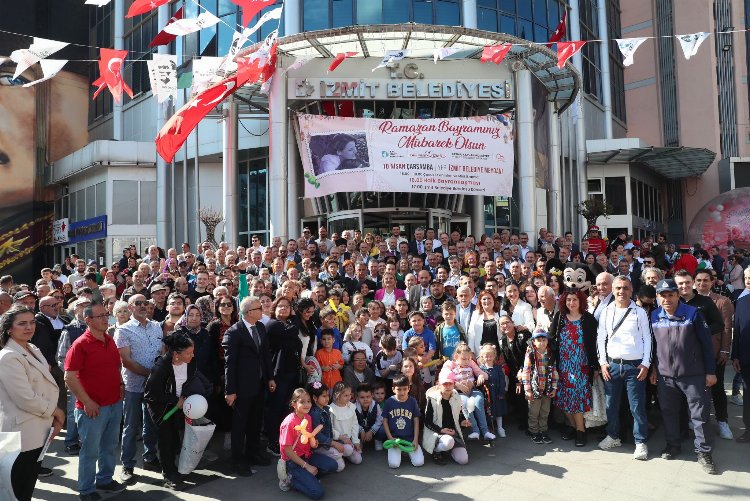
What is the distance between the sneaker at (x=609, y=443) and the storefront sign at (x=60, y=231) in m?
27.7

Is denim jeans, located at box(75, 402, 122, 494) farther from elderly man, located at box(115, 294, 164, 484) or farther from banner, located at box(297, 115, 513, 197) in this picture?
banner, located at box(297, 115, 513, 197)

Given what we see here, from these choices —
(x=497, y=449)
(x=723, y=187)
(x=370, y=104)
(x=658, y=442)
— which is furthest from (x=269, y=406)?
(x=723, y=187)

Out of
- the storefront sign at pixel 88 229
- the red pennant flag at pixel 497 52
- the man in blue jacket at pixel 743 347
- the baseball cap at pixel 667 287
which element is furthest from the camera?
the storefront sign at pixel 88 229

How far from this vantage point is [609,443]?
5828 mm

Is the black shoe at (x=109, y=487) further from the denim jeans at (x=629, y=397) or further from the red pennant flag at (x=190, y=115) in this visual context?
the red pennant flag at (x=190, y=115)

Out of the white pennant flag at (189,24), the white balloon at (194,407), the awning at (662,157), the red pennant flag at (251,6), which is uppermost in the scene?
the red pennant flag at (251,6)

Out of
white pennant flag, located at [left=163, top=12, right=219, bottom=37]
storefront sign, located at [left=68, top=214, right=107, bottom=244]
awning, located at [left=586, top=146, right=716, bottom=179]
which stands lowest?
storefront sign, located at [left=68, top=214, right=107, bottom=244]

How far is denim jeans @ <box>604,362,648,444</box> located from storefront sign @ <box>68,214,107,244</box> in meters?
23.5

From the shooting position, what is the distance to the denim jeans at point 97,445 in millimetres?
4684

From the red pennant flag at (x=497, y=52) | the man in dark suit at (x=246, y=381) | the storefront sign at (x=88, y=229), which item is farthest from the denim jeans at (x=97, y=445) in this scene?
the storefront sign at (x=88, y=229)

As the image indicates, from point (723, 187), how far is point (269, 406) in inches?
1206

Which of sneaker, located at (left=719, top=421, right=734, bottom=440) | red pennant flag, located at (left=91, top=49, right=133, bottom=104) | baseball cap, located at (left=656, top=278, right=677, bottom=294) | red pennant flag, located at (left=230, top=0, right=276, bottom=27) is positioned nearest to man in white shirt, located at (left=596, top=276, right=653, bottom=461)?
baseball cap, located at (left=656, top=278, right=677, bottom=294)

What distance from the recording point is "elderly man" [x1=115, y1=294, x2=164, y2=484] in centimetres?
527

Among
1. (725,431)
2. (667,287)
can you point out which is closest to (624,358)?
(667,287)
